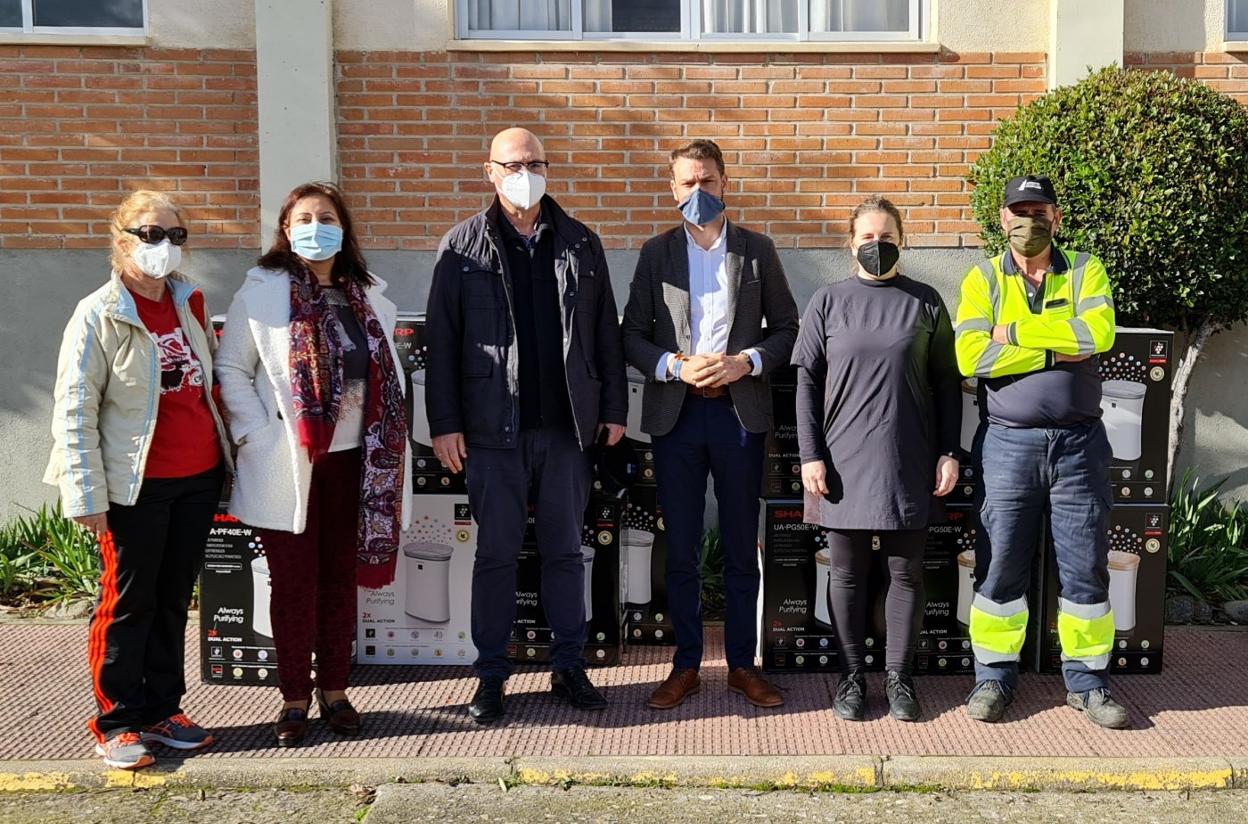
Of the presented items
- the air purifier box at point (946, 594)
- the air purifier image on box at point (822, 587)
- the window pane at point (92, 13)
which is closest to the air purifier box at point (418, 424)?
the air purifier image on box at point (822, 587)

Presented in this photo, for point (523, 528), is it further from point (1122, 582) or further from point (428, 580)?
point (1122, 582)

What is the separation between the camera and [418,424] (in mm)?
5586

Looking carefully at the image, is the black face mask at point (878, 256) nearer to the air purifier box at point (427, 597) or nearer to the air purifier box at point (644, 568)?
the air purifier box at point (644, 568)

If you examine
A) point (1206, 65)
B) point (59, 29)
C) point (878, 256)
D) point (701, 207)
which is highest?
point (59, 29)

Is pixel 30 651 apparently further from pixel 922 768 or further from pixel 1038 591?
pixel 1038 591

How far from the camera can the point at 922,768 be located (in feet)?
14.8

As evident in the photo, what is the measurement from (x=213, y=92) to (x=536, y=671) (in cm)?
441

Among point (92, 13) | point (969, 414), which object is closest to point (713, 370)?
point (969, 414)

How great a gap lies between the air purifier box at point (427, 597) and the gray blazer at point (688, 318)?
3.86ft

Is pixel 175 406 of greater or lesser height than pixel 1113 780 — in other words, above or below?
above

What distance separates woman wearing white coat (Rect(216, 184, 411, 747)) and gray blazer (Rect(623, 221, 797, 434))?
3.43 feet

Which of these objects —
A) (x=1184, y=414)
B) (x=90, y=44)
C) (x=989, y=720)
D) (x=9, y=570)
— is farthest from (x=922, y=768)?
(x=90, y=44)

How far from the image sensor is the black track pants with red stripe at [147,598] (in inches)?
175

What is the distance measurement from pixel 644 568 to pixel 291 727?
73.6 inches
